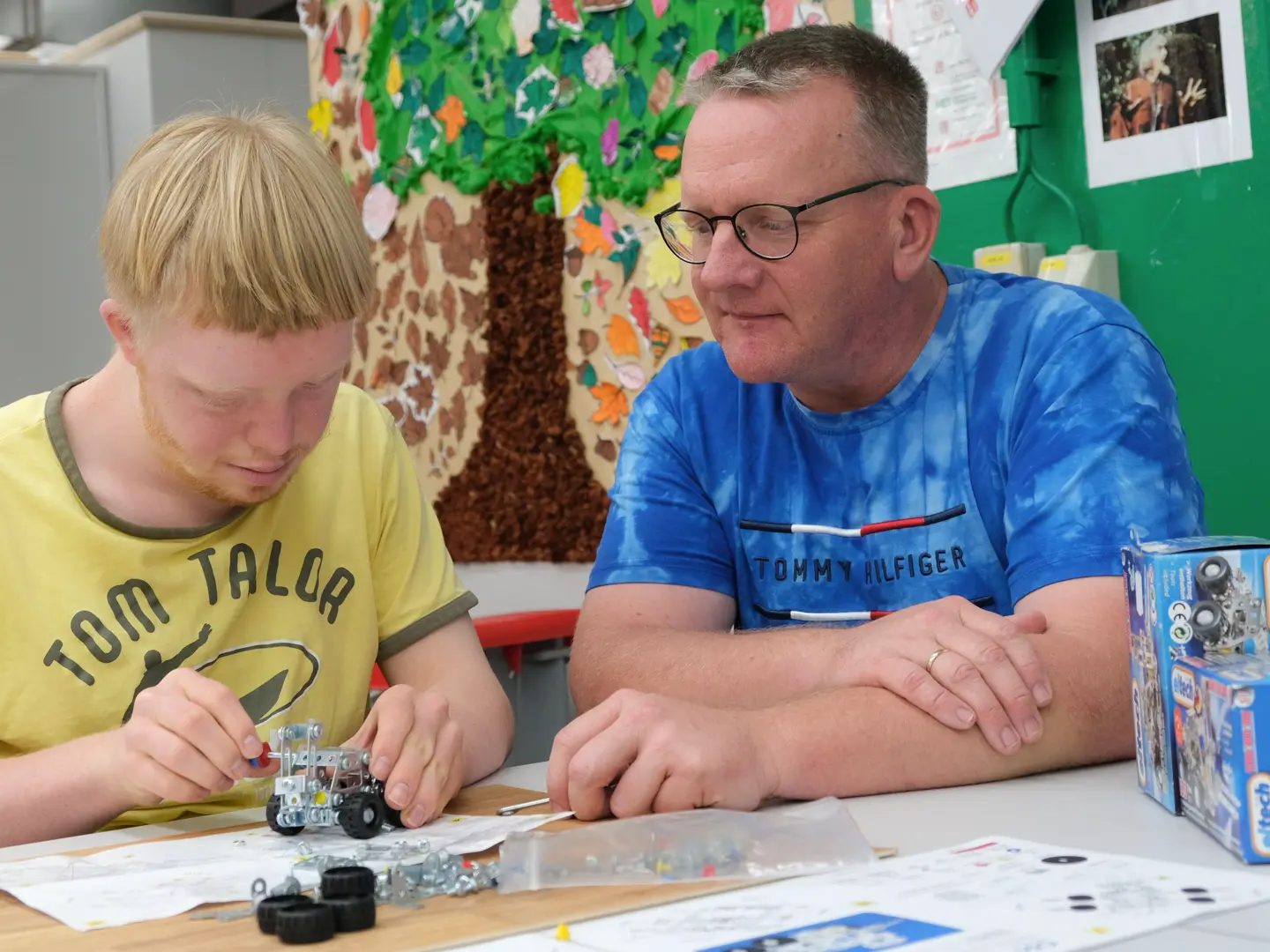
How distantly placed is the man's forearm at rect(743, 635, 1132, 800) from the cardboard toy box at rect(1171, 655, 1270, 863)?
0.78ft

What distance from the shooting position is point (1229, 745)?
3.02 feet

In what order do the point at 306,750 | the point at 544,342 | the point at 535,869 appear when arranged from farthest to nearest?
the point at 544,342 → the point at 306,750 → the point at 535,869

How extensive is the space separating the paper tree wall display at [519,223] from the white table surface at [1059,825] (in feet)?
5.14

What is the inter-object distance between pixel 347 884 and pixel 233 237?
59 centimetres

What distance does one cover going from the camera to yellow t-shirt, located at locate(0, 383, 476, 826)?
136 centimetres

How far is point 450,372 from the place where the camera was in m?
3.48

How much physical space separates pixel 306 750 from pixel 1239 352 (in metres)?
1.33

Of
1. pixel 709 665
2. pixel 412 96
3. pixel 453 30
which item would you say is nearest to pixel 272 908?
pixel 709 665

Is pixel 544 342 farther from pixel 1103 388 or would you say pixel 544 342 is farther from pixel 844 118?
pixel 1103 388

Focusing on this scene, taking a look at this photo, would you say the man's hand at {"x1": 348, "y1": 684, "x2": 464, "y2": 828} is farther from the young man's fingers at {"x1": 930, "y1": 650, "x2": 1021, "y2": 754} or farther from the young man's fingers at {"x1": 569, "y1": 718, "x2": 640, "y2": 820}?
the young man's fingers at {"x1": 930, "y1": 650, "x2": 1021, "y2": 754}

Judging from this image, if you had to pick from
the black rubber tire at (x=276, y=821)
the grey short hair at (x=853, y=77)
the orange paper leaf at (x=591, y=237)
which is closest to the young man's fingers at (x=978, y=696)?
the black rubber tire at (x=276, y=821)

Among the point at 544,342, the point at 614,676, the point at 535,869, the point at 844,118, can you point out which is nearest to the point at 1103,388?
the point at 844,118

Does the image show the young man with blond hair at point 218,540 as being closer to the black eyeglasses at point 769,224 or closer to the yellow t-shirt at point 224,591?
the yellow t-shirt at point 224,591

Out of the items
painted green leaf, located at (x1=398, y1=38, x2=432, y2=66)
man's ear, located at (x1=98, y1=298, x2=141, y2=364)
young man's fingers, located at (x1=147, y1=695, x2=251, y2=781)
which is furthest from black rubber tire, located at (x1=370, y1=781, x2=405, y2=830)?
painted green leaf, located at (x1=398, y1=38, x2=432, y2=66)
